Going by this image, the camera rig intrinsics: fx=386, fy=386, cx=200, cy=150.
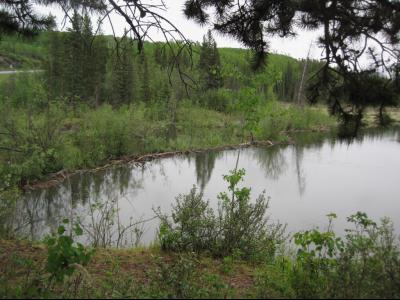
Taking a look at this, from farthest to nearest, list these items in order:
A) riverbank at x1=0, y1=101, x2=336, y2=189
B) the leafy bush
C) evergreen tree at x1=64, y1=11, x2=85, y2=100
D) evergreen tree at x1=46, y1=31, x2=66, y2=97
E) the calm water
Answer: evergreen tree at x1=46, y1=31, x2=66, y2=97
evergreen tree at x1=64, y1=11, x2=85, y2=100
riverbank at x1=0, y1=101, x2=336, y2=189
the calm water
the leafy bush

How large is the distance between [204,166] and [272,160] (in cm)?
324

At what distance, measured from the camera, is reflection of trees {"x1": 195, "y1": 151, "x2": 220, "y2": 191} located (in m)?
12.4

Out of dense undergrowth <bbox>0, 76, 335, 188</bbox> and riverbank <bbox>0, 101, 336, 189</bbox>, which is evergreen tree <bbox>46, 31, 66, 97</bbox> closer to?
riverbank <bbox>0, 101, 336, 189</bbox>

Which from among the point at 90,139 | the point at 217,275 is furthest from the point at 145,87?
the point at 217,275

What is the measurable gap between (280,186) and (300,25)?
891 centimetres

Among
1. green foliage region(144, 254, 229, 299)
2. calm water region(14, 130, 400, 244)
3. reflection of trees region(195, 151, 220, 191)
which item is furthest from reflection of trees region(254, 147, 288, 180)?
green foliage region(144, 254, 229, 299)

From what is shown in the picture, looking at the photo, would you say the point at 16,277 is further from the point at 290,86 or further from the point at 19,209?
the point at 290,86

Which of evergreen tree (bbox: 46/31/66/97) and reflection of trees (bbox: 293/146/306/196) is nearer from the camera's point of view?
reflection of trees (bbox: 293/146/306/196)

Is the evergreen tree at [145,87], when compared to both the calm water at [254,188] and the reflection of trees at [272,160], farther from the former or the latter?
the calm water at [254,188]

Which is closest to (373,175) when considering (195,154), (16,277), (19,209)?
(195,154)

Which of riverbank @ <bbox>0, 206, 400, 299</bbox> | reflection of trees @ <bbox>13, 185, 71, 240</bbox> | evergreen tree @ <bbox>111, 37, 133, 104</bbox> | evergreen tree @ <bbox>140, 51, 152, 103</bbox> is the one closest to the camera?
riverbank @ <bbox>0, 206, 400, 299</bbox>

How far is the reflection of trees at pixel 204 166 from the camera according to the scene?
40.7 ft

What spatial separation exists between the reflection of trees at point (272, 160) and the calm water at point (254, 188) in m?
0.04

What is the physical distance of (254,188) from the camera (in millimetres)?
11461
